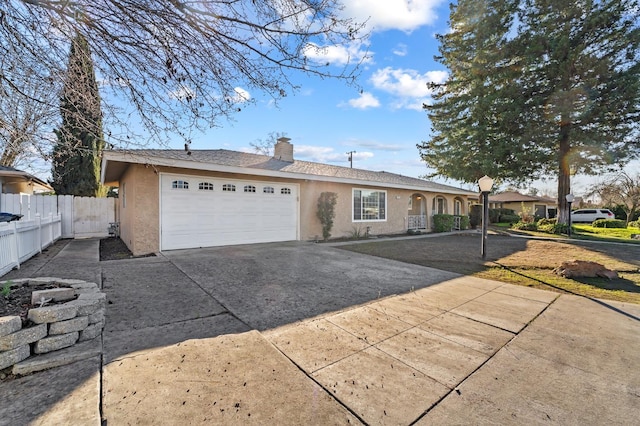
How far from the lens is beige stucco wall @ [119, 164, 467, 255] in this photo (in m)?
8.32

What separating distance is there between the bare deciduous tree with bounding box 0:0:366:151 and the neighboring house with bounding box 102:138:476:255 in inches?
85.7

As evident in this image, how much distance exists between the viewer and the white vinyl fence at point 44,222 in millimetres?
5831

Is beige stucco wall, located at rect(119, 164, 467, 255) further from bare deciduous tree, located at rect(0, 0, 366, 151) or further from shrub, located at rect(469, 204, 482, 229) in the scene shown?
bare deciduous tree, located at rect(0, 0, 366, 151)

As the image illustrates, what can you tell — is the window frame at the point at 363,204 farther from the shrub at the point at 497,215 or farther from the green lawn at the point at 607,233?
the shrub at the point at 497,215

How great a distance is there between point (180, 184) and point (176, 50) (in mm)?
5968

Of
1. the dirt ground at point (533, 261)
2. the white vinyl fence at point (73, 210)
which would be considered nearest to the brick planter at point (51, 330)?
the dirt ground at point (533, 261)

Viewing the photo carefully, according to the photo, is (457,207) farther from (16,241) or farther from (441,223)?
(16,241)

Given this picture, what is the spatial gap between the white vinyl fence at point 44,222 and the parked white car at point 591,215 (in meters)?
40.4

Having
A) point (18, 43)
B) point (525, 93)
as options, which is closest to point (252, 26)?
point (18, 43)

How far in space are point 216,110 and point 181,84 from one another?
510 mm

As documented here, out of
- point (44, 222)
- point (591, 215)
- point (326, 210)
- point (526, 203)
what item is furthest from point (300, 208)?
point (526, 203)

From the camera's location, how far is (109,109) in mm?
3900

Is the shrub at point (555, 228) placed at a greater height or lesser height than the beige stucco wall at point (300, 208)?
lesser

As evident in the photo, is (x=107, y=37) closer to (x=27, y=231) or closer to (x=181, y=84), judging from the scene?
(x=181, y=84)
